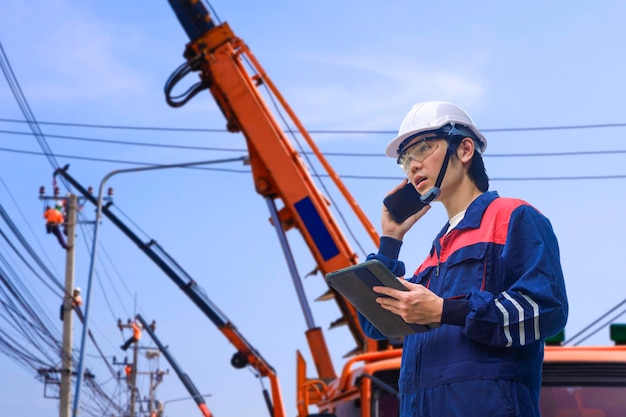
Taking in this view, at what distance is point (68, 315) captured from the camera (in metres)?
28.5

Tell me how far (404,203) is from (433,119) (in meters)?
0.31

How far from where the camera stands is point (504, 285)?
2.52 m

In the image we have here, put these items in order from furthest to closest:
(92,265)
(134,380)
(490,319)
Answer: (134,380)
(92,265)
(490,319)

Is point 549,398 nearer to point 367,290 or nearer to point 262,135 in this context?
point 367,290

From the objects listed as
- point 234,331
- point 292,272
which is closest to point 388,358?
point 292,272

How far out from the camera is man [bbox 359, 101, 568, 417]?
2.39m

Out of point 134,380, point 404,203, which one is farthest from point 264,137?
point 134,380

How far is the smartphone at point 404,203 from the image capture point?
2918 millimetres

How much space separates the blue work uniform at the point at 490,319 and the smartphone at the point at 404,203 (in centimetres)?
26

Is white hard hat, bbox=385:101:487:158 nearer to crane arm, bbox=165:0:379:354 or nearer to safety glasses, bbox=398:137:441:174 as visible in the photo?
safety glasses, bbox=398:137:441:174

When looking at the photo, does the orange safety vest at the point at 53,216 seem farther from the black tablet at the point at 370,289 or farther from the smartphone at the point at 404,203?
the black tablet at the point at 370,289

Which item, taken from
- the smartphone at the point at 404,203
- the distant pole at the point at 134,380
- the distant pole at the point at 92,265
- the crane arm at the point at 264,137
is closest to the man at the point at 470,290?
the smartphone at the point at 404,203

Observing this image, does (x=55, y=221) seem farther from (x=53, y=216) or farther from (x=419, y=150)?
(x=419, y=150)

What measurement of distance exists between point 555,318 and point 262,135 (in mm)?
11928
